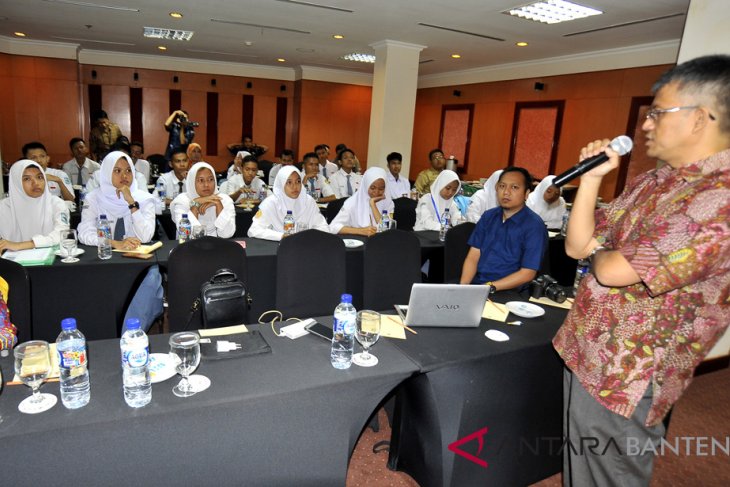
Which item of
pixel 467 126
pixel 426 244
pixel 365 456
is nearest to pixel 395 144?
pixel 467 126

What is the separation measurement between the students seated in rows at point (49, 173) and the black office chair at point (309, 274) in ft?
11.6

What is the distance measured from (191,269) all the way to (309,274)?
2.32 ft

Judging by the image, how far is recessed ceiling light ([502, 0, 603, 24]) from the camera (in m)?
4.79

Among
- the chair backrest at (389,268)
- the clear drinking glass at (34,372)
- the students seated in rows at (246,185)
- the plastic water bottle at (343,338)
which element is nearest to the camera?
the clear drinking glass at (34,372)

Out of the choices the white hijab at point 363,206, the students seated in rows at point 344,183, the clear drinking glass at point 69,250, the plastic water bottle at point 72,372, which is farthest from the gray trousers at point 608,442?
the students seated in rows at point 344,183

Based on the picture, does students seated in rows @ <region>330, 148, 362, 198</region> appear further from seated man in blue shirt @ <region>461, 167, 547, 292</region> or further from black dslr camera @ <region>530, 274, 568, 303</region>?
black dslr camera @ <region>530, 274, 568, 303</region>

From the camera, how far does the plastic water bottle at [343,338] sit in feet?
5.48

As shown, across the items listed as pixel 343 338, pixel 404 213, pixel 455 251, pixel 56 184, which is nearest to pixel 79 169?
pixel 56 184

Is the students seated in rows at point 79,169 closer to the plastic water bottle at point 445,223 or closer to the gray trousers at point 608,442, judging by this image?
the plastic water bottle at point 445,223

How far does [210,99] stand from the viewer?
11484mm

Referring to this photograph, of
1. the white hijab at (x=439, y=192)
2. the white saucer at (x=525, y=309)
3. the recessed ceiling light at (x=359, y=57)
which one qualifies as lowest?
the white saucer at (x=525, y=309)

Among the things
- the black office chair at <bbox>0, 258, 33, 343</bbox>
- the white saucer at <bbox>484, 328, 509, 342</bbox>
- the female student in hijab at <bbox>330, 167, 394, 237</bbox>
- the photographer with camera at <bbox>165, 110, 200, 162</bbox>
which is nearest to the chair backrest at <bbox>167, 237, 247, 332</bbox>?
the black office chair at <bbox>0, 258, 33, 343</bbox>

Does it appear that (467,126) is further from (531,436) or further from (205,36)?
(531,436)

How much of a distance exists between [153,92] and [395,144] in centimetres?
704
